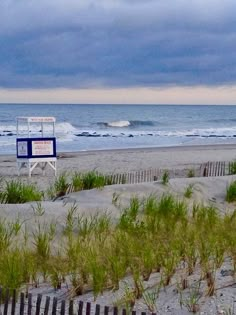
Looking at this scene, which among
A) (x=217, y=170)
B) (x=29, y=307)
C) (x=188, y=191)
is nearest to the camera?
(x=29, y=307)

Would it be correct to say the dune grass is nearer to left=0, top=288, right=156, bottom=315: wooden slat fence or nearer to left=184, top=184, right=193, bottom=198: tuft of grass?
left=0, top=288, right=156, bottom=315: wooden slat fence

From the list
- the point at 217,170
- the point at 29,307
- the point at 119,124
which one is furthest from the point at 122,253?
the point at 119,124

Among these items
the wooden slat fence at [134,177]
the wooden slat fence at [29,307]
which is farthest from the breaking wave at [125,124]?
the wooden slat fence at [29,307]

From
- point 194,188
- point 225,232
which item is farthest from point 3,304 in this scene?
point 194,188

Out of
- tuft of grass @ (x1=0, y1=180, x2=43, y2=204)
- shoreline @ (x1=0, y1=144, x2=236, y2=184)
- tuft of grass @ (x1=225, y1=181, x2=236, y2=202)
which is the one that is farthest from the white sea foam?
tuft of grass @ (x1=0, y1=180, x2=43, y2=204)

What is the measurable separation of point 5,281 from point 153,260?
1.53 m

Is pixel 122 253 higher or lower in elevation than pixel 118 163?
higher

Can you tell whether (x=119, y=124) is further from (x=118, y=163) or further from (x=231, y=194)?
(x=231, y=194)

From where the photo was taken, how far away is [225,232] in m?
7.36

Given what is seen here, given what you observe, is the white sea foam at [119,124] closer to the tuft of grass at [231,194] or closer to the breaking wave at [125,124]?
the breaking wave at [125,124]

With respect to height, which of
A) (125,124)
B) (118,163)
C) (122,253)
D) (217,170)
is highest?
(122,253)

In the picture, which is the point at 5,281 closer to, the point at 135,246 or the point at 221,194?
the point at 135,246

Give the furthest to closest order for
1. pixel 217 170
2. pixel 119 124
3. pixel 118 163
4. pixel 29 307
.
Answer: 1. pixel 119 124
2. pixel 118 163
3. pixel 217 170
4. pixel 29 307

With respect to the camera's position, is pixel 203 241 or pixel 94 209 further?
pixel 94 209
